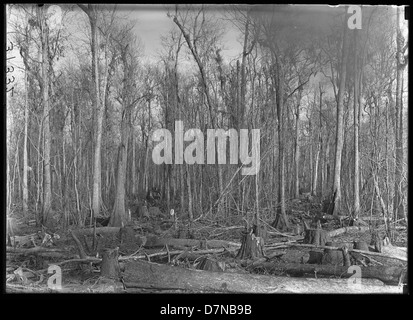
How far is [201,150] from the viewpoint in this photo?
3623mm

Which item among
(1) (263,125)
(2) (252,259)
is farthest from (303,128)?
(2) (252,259)

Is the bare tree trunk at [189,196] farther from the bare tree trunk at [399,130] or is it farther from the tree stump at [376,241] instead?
the bare tree trunk at [399,130]

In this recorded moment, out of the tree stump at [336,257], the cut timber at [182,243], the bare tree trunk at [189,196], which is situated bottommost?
the tree stump at [336,257]

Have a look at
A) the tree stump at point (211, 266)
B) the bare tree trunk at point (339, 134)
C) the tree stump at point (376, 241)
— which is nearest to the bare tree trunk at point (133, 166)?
the tree stump at point (211, 266)

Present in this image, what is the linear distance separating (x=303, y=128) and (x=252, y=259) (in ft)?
4.77

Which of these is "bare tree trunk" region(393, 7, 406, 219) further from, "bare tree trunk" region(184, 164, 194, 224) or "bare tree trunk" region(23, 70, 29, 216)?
"bare tree trunk" region(23, 70, 29, 216)

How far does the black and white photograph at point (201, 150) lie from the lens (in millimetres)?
3568

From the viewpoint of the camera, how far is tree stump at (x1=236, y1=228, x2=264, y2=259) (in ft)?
11.9

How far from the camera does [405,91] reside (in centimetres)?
364

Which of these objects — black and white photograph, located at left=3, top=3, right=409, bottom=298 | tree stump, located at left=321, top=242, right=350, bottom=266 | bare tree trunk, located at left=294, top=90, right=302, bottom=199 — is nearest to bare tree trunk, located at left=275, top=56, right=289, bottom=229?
black and white photograph, located at left=3, top=3, right=409, bottom=298

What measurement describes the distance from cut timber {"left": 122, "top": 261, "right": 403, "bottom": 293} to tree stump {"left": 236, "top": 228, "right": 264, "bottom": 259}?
0.20m

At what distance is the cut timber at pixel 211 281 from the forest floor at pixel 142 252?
0.05m
